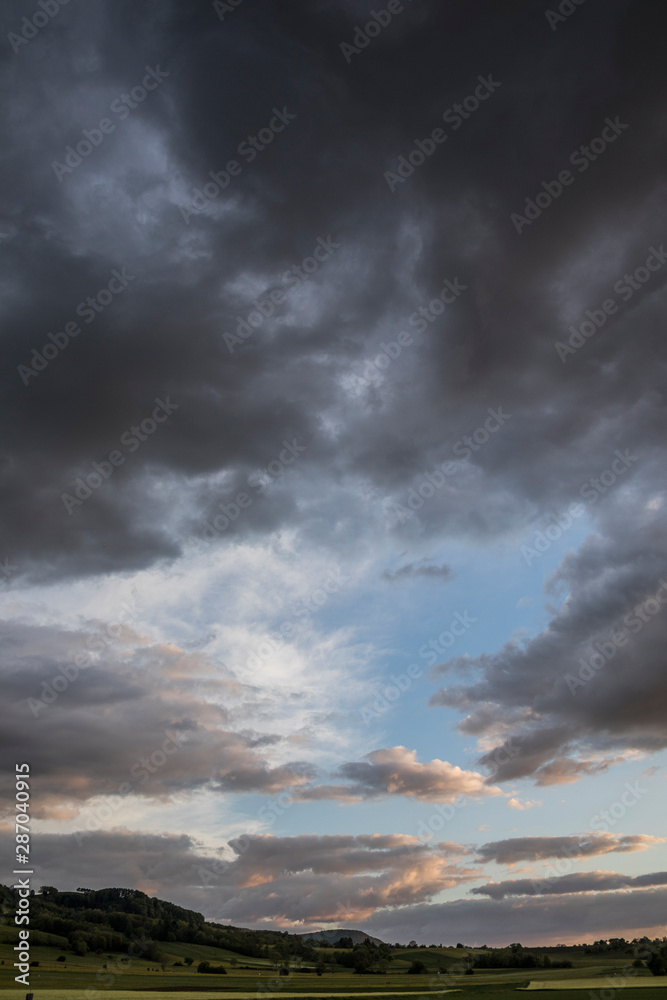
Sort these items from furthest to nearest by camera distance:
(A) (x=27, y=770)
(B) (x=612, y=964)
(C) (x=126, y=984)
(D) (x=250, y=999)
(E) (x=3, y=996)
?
1. (B) (x=612, y=964)
2. (C) (x=126, y=984)
3. (D) (x=250, y=999)
4. (E) (x=3, y=996)
5. (A) (x=27, y=770)

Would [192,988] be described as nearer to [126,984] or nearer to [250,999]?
[126,984]

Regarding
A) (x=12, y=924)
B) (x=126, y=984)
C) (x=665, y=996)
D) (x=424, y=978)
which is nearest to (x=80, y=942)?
(x=12, y=924)

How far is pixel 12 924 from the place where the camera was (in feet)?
640

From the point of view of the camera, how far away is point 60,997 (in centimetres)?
9394

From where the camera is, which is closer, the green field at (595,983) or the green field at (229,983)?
the green field at (229,983)

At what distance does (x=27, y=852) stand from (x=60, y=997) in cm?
5078

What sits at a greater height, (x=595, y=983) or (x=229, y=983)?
(x=595, y=983)

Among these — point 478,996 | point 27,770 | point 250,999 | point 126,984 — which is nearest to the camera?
point 27,770

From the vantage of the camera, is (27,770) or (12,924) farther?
(12,924)

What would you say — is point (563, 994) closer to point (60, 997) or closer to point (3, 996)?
point (60, 997)

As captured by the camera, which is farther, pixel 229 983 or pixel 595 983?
pixel 229 983

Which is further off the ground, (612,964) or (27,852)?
(27,852)

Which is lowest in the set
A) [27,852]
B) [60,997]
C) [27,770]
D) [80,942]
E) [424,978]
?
[424,978]

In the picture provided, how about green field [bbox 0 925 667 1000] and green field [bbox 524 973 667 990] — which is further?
green field [bbox 524 973 667 990]
